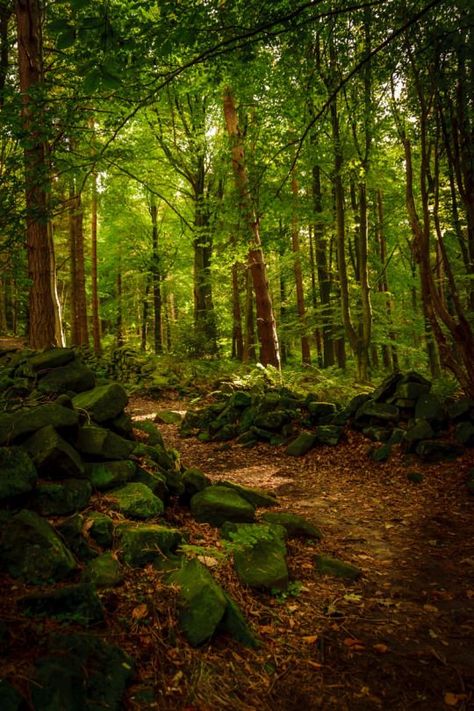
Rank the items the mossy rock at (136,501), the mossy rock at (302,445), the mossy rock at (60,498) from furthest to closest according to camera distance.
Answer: the mossy rock at (302,445) → the mossy rock at (136,501) → the mossy rock at (60,498)

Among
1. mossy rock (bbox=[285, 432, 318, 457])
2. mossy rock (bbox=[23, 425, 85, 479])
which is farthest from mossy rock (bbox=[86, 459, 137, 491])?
mossy rock (bbox=[285, 432, 318, 457])

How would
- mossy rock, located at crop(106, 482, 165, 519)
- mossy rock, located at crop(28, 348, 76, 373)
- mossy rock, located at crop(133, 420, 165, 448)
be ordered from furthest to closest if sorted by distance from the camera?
mossy rock, located at crop(28, 348, 76, 373)
mossy rock, located at crop(133, 420, 165, 448)
mossy rock, located at crop(106, 482, 165, 519)

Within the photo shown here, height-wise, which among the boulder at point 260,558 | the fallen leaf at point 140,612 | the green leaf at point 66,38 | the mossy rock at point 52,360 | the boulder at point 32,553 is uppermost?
the green leaf at point 66,38

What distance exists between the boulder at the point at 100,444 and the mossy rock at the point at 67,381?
152 cm

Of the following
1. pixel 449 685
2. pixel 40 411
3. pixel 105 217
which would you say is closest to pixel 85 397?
pixel 40 411

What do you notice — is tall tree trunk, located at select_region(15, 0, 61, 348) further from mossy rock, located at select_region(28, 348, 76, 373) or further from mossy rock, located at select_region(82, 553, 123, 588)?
mossy rock, located at select_region(82, 553, 123, 588)

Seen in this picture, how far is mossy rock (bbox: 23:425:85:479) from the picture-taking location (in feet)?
11.8

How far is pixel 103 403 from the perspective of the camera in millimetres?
5031

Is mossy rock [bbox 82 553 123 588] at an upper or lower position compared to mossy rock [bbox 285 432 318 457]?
upper

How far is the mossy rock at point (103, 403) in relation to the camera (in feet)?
16.3

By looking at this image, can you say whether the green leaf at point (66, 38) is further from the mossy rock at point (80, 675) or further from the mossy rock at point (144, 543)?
the mossy rock at point (144, 543)

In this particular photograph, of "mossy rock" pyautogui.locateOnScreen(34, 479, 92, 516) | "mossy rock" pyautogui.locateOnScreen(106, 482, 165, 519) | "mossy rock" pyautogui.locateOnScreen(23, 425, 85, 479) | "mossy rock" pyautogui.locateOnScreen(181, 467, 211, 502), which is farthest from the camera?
"mossy rock" pyautogui.locateOnScreen(181, 467, 211, 502)

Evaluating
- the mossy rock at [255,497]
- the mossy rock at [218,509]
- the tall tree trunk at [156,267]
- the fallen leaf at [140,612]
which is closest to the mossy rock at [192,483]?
the mossy rock at [218,509]

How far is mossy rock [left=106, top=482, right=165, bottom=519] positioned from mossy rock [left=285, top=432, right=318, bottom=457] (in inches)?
166
